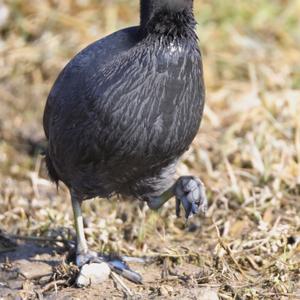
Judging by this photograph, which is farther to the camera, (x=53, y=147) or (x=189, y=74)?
(x=53, y=147)

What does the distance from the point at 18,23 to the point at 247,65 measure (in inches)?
78.6

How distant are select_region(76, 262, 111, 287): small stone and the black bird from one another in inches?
15.7

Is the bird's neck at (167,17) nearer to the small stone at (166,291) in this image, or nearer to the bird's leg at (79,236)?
the bird's leg at (79,236)

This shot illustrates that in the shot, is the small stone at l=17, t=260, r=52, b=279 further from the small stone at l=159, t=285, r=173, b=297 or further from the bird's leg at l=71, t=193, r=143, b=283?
the small stone at l=159, t=285, r=173, b=297

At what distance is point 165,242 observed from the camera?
16.2 feet

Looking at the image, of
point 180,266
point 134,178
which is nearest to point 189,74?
point 134,178

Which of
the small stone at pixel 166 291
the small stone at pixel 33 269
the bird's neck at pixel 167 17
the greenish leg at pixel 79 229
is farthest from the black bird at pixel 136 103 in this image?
the small stone at pixel 33 269

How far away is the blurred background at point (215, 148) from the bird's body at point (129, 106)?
2.09 ft

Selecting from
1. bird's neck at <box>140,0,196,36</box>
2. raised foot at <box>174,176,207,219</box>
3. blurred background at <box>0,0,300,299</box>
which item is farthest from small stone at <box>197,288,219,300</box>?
bird's neck at <box>140,0,196,36</box>

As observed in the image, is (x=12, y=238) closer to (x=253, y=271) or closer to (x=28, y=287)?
(x=28, y=287)

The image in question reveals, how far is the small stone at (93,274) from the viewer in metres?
4.28

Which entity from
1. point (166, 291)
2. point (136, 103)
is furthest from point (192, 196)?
point (136, 103)

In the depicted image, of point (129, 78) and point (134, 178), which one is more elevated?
point (129, 78)

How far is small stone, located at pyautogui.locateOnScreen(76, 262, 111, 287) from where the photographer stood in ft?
14.0
